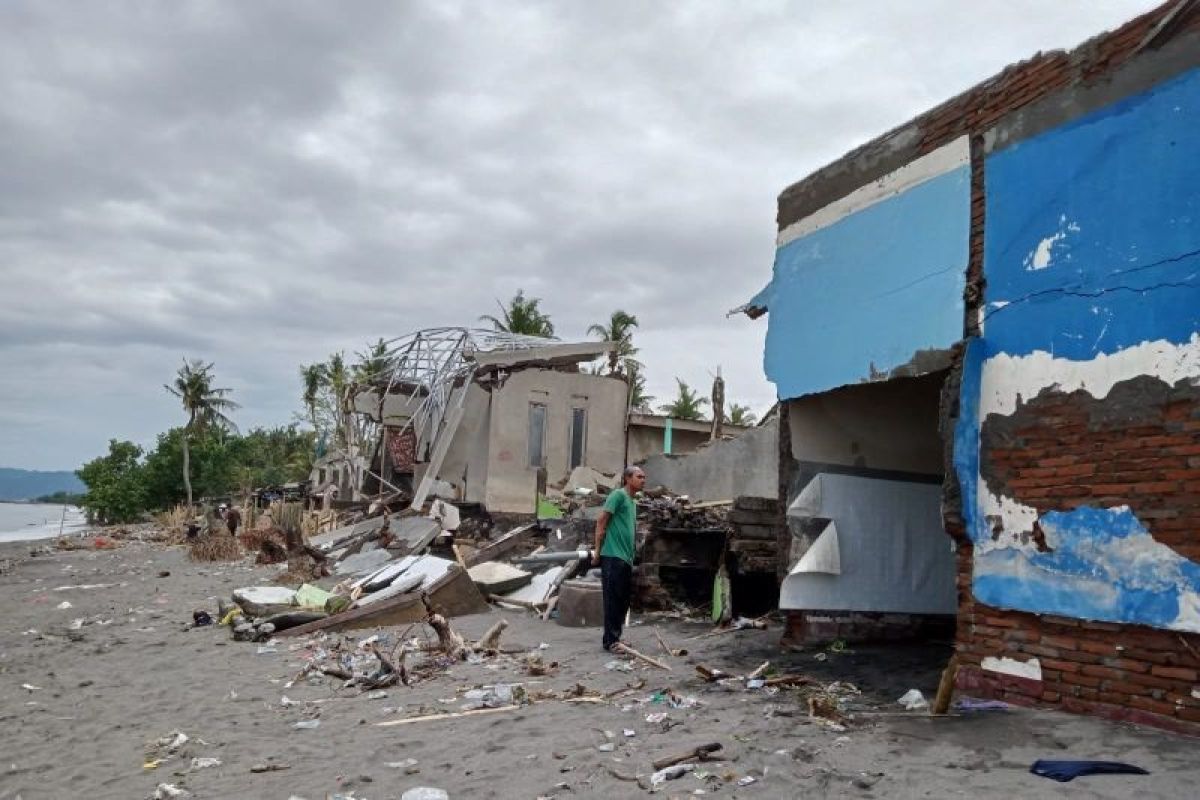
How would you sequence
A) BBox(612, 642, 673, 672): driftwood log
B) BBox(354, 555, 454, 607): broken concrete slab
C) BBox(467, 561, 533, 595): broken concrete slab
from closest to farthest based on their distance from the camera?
BBox(612, 642, 673, 672): driftwood log < BBox(354, 555, 454, 607): broken concrete slab < BBox(467, 561, 533, 595): broken concrete slab

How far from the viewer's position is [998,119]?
20.5 ft

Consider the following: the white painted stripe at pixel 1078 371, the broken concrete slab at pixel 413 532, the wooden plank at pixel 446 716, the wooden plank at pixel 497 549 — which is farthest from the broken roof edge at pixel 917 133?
the broken concrete slab at pixel 413 532

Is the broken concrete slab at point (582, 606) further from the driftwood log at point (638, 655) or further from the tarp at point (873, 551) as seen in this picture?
the tarp at point (873, 551)

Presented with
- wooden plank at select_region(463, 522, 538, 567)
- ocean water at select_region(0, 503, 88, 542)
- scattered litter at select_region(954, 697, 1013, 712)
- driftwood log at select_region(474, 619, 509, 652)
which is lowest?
ocean water at select_region(0, 503, 88, 542)

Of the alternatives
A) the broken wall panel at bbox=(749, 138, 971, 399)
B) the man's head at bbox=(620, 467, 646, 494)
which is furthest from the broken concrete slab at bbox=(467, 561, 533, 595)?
the broken wall panel at bbox=(749, 138, 971, 399)

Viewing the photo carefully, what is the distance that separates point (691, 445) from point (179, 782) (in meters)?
17.7

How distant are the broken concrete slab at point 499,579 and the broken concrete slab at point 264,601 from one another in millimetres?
2395

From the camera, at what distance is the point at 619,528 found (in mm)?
8305

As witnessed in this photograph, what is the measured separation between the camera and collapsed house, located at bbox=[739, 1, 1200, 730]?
4836 millimetres

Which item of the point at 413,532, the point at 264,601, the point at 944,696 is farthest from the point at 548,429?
the point at 944,696

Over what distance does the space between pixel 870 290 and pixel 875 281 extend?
86 mm

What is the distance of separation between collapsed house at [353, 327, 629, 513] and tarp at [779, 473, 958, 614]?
12.0 metres

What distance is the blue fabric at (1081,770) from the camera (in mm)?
4152

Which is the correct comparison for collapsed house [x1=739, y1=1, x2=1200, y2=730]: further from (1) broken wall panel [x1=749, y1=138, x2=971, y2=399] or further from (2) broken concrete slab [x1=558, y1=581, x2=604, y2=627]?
(2) broken concrete slab [x1=558, y1=581, x2=604, y2=627]
